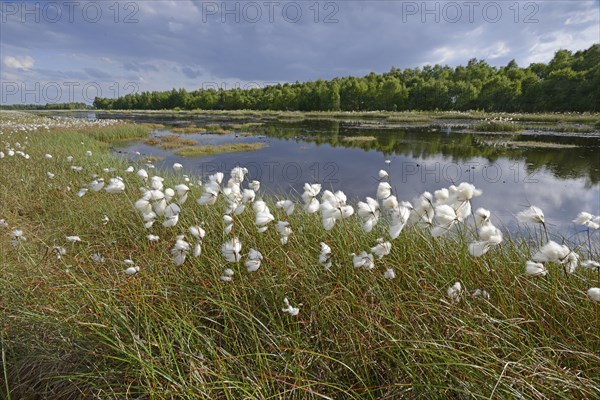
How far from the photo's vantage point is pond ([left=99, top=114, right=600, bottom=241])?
9.16m

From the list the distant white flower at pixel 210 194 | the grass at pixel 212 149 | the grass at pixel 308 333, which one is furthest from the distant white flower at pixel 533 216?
the grass at pixel 212 149

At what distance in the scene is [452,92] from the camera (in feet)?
225

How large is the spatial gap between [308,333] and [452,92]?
261 ft

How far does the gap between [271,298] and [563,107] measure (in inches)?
2680

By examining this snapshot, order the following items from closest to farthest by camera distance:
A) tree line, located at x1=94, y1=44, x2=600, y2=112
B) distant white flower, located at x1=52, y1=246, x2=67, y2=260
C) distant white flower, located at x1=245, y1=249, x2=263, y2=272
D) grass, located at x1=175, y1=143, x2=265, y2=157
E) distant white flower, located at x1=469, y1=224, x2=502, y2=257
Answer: distant white flower, located at x1=469, y1=224, x2=502, y2=257, distant white flower, located at x1=245, y1=249, x2=263, y2=272, distant white flower, located at x1=52, y1=246, x2=67, y2=260, grass, located at x1=175, y1=143, x2=265, y2=157, tree line, located at x1=94, y1=44, x2=600, y2=112

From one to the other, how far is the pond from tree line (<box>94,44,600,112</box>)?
38.3 meters

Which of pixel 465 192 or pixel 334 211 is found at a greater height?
pixel 465 192

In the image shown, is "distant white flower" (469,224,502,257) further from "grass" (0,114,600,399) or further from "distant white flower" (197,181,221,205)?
"distant white flower" (197,181,221,205)

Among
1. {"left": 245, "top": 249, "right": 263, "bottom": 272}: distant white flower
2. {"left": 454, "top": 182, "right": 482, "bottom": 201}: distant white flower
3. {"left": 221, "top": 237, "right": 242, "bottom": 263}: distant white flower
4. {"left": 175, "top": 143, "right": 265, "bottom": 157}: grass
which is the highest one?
{"left": 175, "top": 143, "right": 265, "bottom": 157}: grass
